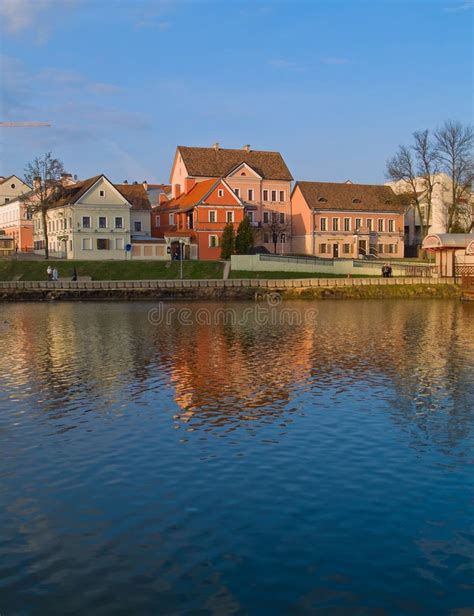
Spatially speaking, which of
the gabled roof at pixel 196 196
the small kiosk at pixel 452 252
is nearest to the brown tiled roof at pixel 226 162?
the gabled roof at pixel 196 196

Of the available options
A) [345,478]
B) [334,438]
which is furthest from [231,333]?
[345,478]

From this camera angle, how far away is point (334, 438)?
55.6ft

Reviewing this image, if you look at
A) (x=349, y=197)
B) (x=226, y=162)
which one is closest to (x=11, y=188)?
(x=226, y=162)

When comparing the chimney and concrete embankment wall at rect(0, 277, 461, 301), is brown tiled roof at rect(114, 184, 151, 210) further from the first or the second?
concrete embankment wall at rect(0, 277, 461, 301)

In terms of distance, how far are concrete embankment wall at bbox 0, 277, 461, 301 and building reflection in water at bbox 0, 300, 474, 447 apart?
19350 millimetres

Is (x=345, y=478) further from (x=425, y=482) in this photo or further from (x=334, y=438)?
(x=334, y=438)

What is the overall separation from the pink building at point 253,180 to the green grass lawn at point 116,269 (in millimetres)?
21899

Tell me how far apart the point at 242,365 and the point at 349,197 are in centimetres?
8105

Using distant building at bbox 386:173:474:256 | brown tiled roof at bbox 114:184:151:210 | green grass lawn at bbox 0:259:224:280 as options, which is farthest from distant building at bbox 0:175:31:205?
distant building at bbox 386:173:474:256

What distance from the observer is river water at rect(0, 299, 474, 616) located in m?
9.70

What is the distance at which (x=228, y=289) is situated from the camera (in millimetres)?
70938

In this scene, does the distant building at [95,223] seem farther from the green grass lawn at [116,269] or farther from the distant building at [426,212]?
the distant building at [426,212]

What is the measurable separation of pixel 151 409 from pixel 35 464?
5527 millimetres

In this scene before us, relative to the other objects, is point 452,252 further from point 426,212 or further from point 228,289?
point 426,212
